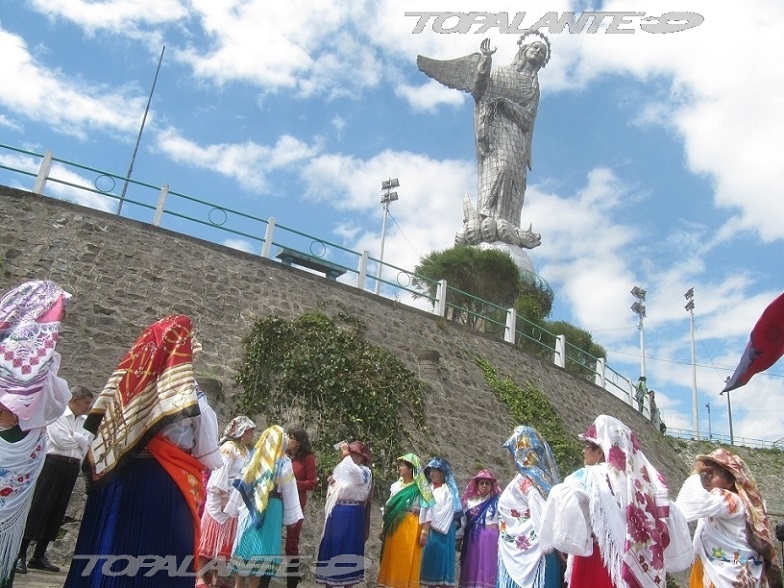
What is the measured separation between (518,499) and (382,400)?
15.8ft

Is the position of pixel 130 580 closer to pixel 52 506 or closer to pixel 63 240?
pixel 52 506

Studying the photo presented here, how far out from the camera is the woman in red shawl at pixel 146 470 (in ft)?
10.0

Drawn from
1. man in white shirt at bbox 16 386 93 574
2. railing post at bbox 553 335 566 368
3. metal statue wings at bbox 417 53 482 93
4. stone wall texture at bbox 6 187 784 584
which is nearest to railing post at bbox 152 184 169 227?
stone wall texture at bbox 6 187 784 584

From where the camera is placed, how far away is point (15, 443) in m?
3.47

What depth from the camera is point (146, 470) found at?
10.5 feet

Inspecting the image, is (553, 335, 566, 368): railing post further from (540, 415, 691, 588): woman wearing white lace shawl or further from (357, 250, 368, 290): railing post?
(540, 415, 691, 588): woman wearing white lace shawl

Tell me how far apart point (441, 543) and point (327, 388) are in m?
3.65

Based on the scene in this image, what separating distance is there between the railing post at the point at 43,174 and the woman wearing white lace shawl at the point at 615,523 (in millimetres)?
8594

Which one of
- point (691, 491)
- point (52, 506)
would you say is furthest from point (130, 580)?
point (691, 491)

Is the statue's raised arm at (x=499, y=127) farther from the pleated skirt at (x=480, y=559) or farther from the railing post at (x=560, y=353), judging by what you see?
the pleated skirt at (x=480, y=559)

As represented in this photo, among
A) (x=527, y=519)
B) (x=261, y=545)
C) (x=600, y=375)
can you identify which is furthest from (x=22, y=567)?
(x=600, y=375)

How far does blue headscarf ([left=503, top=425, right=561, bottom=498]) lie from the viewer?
5.01m

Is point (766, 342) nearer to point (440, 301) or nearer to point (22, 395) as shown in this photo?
point (22, 395)

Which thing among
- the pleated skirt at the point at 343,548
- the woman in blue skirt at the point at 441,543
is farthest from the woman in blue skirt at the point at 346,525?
the woman in blue skirt at the point at 441,543
